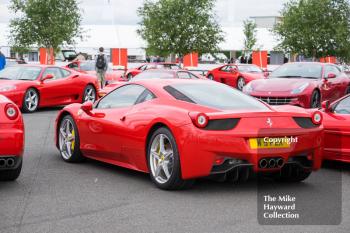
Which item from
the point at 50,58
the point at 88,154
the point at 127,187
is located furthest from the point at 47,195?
the point at 50,58

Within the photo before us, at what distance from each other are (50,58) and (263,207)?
38.3m

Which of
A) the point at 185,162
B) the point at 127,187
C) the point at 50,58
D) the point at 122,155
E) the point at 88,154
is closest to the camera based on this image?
the point at 185,162

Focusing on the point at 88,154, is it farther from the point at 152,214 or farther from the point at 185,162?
the point at 152,214

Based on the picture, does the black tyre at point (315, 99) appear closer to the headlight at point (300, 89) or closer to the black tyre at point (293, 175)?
the headlight at point (300, 89)

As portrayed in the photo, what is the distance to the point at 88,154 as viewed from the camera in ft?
→ 29.2

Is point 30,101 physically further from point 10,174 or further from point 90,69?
point 90,69

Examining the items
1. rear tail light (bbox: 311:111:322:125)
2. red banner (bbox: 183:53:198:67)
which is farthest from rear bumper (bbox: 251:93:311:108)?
red banner (bbox: 183:53:198:67)

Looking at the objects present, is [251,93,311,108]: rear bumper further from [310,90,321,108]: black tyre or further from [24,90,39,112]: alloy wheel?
[24,90,39,112]: alloy wheel

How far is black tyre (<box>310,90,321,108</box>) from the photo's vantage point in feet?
53.7

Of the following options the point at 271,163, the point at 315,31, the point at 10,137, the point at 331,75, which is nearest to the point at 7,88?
the point at 331,75


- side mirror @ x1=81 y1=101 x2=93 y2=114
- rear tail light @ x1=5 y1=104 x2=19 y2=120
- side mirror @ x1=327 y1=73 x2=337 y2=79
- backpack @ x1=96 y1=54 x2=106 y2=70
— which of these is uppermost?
backpack @ x1=96 y1=54 x2=106 y2=70

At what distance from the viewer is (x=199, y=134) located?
271 inches

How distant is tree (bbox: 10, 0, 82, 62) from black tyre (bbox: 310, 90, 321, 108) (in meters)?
28.2

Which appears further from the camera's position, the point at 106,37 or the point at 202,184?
the point at 106,37
